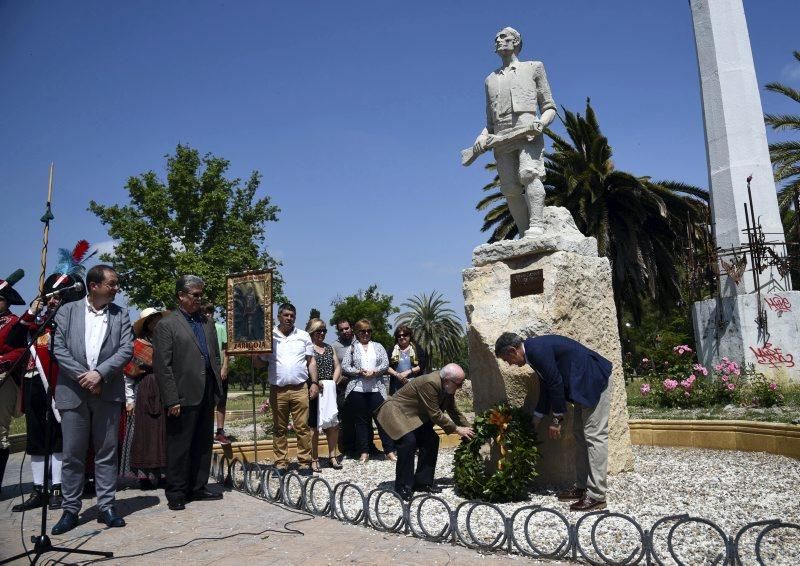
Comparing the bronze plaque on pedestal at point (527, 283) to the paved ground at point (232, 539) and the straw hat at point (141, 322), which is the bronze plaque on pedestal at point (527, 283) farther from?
the straw hat at point (141, 322)

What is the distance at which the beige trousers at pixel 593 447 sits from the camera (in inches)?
197

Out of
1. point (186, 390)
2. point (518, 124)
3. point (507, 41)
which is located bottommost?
point (186, 390)

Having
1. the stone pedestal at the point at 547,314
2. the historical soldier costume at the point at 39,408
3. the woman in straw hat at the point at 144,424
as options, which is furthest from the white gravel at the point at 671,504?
the historical soldier costume at the point at 39,408

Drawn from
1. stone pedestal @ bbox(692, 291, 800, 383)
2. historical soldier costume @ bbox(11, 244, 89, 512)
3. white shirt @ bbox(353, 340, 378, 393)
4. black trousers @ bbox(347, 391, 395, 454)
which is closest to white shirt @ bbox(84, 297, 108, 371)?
historical soldier costume @ bbox(11, 244, 89, 512)

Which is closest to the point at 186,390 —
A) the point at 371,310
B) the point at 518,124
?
the point at 518,124

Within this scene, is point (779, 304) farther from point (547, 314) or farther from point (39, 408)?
point (39, 408)

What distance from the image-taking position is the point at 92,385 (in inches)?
178

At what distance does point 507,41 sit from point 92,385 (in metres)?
5.25

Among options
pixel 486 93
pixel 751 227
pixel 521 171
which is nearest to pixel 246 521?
pixel 521 171

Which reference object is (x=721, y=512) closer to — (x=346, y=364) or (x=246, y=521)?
(x=246, y=521)

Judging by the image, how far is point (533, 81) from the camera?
670 centimetres

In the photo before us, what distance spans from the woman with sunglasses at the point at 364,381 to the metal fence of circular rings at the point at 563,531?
2395 mm

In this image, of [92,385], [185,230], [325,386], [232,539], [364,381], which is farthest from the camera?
[185,230]

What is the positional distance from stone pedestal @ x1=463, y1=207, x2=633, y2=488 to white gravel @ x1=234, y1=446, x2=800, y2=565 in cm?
41
